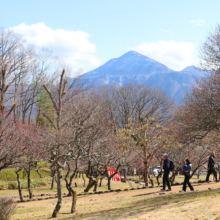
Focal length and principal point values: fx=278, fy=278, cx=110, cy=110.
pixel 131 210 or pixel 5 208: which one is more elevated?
pixel 5 208

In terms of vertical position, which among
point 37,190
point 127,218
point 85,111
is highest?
point 85,111

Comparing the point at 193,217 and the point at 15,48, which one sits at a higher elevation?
the point at 15,48

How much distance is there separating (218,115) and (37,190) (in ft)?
61.6

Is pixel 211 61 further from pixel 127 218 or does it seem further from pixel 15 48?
pixel 15 48

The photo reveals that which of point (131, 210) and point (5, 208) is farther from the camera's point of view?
point (5, 208)

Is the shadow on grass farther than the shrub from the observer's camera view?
No

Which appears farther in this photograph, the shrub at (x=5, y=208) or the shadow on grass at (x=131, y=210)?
the shrub at (x=5, y=208)

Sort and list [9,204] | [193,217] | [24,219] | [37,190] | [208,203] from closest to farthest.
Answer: [193,217]
[208,203]
[9,204]
[24,219]
[37,190]

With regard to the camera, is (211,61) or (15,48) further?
(15,48)

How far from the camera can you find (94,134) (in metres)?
18.2

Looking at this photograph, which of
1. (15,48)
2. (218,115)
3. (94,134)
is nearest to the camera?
(218,115)

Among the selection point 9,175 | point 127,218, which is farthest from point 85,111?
point 9,175

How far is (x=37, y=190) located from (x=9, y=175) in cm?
455

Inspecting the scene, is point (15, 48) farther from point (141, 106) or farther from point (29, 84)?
point (141, 106)
